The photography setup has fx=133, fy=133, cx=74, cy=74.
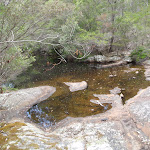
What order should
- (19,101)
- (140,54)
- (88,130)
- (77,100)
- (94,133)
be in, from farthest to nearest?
(140,54), (77,100), (19,101), (88,130), (94,133)

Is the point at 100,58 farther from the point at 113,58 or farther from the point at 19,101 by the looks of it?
the point at 19,101

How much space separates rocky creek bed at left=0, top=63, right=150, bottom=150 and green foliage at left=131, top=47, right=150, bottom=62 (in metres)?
10.4

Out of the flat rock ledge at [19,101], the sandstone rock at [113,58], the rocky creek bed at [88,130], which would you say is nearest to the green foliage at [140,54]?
the sandstone rock at [113,58]

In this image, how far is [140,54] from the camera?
58.2ft

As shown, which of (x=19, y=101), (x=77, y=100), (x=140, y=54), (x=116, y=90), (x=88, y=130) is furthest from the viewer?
(x=140, y=54)

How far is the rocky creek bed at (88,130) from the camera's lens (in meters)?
4.60

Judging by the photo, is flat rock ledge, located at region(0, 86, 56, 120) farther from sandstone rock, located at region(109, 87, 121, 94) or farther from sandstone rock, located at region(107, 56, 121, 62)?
sandstone rock, located at region(107, 56, 121, 62)

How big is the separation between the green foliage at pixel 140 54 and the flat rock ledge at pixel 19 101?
1300cm

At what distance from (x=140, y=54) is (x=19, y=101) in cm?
1595

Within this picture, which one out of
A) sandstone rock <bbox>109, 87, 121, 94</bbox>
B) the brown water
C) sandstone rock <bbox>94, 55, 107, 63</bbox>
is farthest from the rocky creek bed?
sandstone rock <bbox>94, 55, 107, 63</bbox>

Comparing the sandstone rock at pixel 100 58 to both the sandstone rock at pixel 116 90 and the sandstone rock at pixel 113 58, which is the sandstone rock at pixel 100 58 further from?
the sandstone rock at pixel 116 90

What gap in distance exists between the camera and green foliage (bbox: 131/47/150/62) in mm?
17141

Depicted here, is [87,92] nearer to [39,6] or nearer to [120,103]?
[120,103]

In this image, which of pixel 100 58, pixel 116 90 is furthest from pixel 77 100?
pixel 100 58
